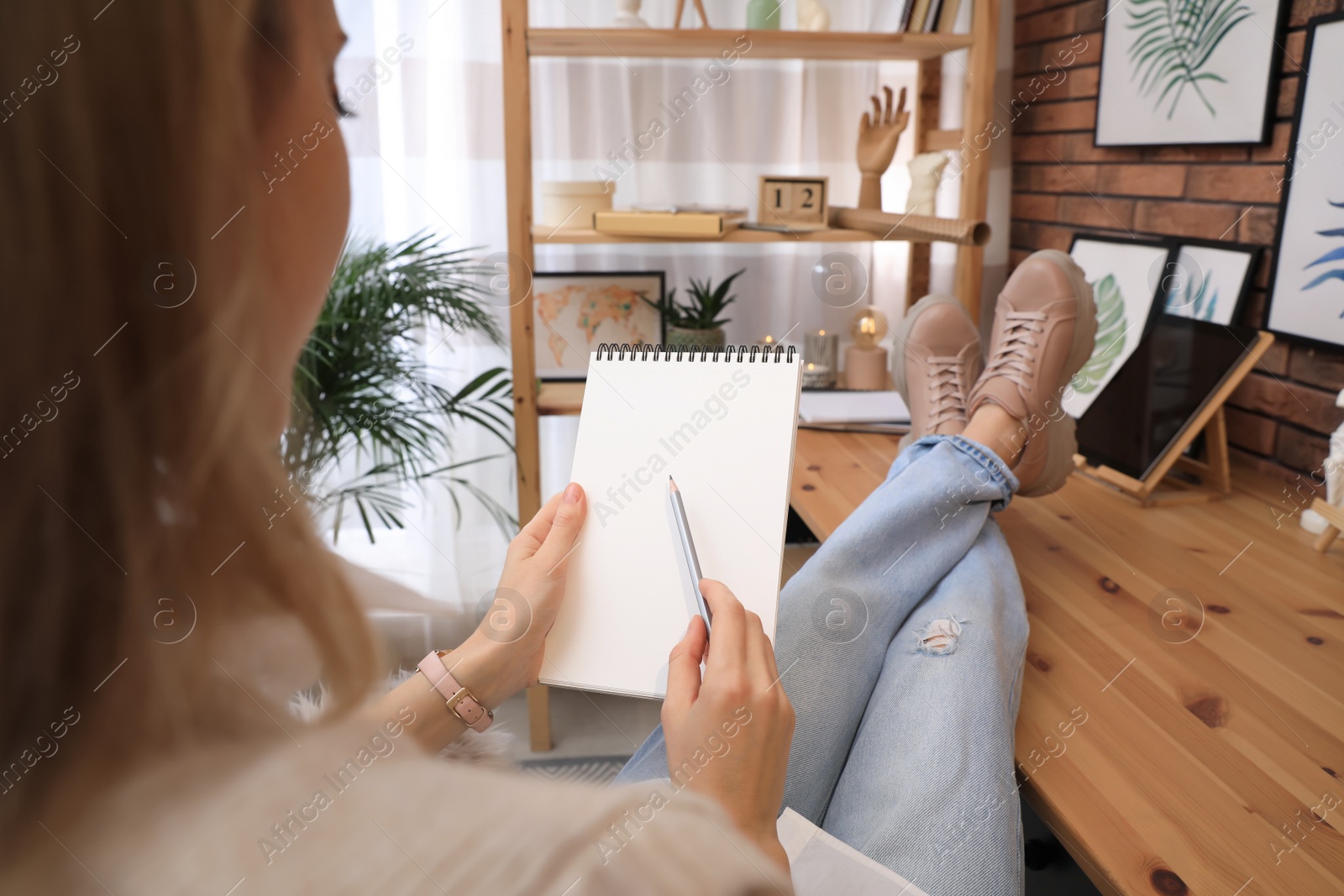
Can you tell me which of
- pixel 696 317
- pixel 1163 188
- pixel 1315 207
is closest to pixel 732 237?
pixel 696 317

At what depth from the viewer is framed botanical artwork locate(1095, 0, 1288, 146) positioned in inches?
50.5

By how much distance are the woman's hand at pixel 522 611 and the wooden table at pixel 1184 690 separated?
0.40m

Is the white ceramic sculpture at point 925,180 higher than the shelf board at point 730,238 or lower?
higher

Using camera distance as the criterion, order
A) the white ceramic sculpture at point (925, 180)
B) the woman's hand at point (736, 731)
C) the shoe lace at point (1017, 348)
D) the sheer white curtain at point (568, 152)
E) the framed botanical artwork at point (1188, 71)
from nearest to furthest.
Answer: the woman's hand at point (736, 731) < the shoe lace at point (1017, 348) < the framed botanical artwork at point (1188, 71) < the white ceramic sculpture at point (925, 180) < the sheer white curtain at point (568, 152)

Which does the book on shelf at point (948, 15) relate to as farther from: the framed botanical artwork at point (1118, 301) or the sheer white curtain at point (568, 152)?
the framed botanical artwork at point (1118, 301)

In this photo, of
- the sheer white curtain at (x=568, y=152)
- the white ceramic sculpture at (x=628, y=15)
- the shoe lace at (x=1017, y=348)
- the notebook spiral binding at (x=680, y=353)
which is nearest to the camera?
the notebook spiral binding at (x=680, y=353)

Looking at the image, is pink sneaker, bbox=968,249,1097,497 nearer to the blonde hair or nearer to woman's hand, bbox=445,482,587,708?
woman's hand, bbox=445,482,587,708

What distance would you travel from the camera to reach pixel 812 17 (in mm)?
1607

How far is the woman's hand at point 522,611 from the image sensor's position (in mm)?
678

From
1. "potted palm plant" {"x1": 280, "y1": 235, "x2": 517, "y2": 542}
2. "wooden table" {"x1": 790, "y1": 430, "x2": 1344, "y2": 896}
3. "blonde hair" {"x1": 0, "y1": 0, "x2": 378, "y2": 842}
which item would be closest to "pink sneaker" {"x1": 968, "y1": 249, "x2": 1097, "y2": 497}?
"wooden table" {"x1": 790, "y1": 430, "x2": 1344, "y2": 896}

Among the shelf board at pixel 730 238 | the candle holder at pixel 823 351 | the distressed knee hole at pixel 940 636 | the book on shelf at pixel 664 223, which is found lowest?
the distressed knee hole at pixel 940 636

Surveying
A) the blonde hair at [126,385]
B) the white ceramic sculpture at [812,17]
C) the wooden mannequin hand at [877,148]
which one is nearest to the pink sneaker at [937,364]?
the wooden mannequin hand at [877,148]

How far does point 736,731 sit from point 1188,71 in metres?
1.43

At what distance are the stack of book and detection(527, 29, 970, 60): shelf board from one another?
1.3 inches
